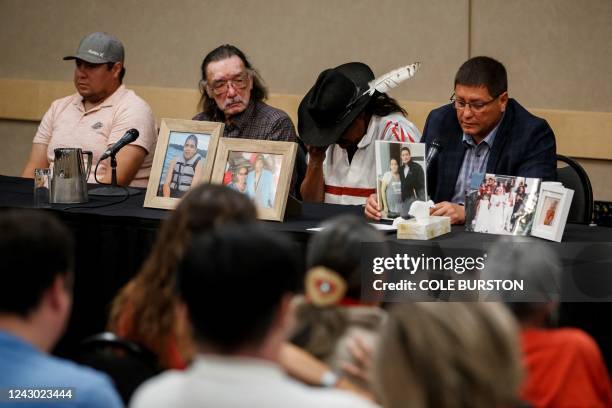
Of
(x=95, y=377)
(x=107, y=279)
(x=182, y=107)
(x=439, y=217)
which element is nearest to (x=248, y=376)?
(x=95, y=377)

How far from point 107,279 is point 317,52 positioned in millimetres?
2644

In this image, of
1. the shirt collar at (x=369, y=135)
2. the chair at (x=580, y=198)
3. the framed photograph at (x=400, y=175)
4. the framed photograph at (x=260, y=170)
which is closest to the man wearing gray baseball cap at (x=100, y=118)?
the framed photograph at (x=260, y=170)

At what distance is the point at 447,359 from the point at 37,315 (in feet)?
2.18

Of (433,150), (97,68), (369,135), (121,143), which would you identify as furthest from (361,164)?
(97,68)

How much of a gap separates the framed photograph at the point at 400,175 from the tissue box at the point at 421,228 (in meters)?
0.18

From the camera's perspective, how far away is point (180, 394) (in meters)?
1.26

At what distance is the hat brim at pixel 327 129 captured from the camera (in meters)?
3.62

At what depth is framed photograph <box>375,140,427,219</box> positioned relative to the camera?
312cm

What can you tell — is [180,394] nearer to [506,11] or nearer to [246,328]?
[246,328]

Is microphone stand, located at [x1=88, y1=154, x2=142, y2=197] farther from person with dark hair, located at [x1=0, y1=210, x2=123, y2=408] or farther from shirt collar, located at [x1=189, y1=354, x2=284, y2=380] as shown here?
shirt collar, located at [x1=189, y1=354, x2=284, y2=380]

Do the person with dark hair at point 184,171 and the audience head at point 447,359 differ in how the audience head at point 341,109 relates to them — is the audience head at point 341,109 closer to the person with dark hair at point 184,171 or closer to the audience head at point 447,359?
the person with dark hair at point 184,171

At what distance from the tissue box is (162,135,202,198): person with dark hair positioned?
0.86 meters

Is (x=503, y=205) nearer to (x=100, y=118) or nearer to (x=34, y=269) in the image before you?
(x=34, y=269)

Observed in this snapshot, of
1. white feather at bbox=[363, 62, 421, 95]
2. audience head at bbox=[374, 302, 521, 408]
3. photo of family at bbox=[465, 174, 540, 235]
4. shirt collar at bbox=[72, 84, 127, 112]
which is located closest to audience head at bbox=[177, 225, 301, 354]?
audience head at bbox=[374, 302, 521, 408]
